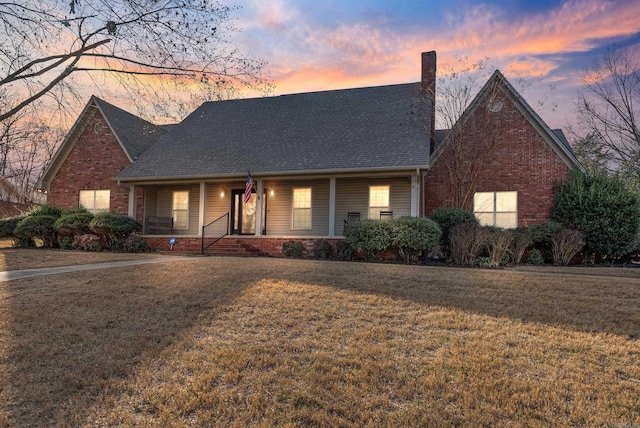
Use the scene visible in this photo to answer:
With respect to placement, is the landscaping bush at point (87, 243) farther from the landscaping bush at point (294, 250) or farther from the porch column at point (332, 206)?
the porch column at point (332, 206)

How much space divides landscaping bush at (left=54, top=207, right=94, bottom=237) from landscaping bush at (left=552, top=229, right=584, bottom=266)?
52.4ft

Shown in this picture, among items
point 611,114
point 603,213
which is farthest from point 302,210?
point 611,114

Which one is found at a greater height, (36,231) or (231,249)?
(36,231)

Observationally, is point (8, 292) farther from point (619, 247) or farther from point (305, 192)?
point (619, 247)

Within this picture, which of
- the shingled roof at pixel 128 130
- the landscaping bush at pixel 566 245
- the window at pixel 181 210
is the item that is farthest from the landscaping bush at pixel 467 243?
the shingled roof at pixel 128 130

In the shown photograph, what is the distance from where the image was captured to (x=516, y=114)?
14672 mm

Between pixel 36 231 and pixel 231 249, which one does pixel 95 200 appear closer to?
pixel 36 231

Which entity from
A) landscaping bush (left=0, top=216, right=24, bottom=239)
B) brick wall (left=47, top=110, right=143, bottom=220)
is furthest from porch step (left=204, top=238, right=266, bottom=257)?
landscaping bush (left=0, top=216, right=24, bottom=239)

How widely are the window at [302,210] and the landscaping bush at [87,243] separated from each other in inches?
282

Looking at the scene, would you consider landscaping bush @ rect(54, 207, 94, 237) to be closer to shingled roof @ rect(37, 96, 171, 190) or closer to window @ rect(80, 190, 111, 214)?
window @ rect(80, 190, 111, 214)

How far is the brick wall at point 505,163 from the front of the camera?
14211mm

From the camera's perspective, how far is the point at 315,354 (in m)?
4.40

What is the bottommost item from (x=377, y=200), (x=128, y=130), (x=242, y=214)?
(x=242, y=214)

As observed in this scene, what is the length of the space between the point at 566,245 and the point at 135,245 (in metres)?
14.3
